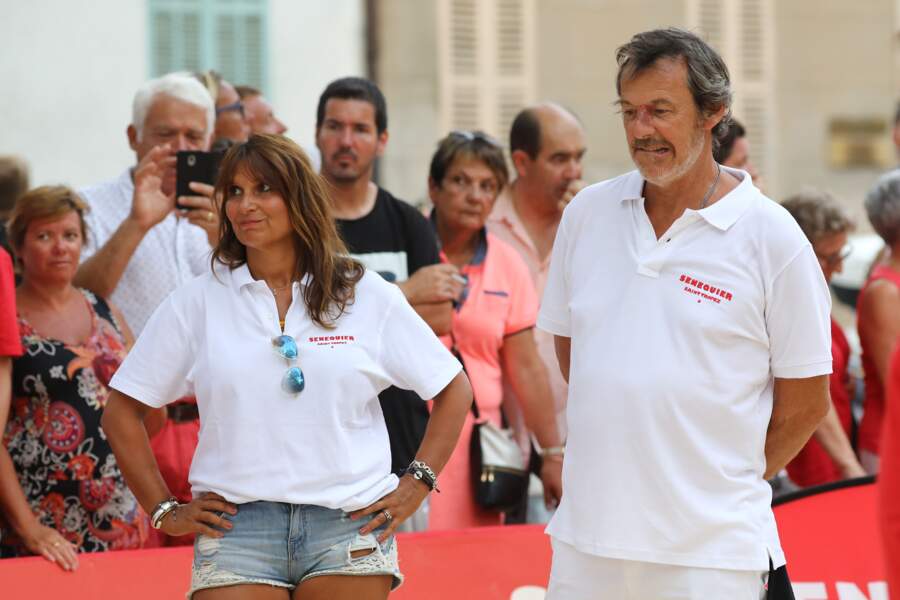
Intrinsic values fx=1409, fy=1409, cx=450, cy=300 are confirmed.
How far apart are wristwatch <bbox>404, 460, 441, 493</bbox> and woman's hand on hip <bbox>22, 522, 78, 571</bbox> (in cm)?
129

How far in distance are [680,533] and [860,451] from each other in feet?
9.84

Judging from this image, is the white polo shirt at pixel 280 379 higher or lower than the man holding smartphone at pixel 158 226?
lower

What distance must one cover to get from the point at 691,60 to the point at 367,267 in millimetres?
1203

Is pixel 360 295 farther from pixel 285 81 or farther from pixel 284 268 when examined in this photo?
pixel 285 81

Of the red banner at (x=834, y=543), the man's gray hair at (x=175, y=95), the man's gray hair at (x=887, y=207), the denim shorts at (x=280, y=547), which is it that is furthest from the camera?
the man's gray hair at (x=887, y=207)

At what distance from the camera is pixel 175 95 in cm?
544

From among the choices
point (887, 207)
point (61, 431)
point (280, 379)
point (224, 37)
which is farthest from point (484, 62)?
point (280, 379)

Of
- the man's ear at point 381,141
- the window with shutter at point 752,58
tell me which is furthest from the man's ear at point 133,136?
the window with shutter at point 752,58

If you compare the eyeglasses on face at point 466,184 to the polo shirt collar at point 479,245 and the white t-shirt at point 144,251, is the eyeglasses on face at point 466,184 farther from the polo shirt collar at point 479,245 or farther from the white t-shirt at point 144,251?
the white t-shirt at point 144,251

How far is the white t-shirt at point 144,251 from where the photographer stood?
5.17 m

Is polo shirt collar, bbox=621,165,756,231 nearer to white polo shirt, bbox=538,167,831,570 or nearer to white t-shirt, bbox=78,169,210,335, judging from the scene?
white polo shirt, bbox=538,167,831,570

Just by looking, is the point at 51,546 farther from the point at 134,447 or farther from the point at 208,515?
the point at 208,515

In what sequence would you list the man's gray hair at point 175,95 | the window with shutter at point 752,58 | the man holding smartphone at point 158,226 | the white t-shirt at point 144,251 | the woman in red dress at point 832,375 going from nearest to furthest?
the man holding smartphone at point 158,226 < the white t-shirt at point 144,251 < the man's gray hair at point 175,95 < the woman in red dress at point 832,375 < the window with shutter at point 752,58

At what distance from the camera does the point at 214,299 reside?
3586 millimetres
